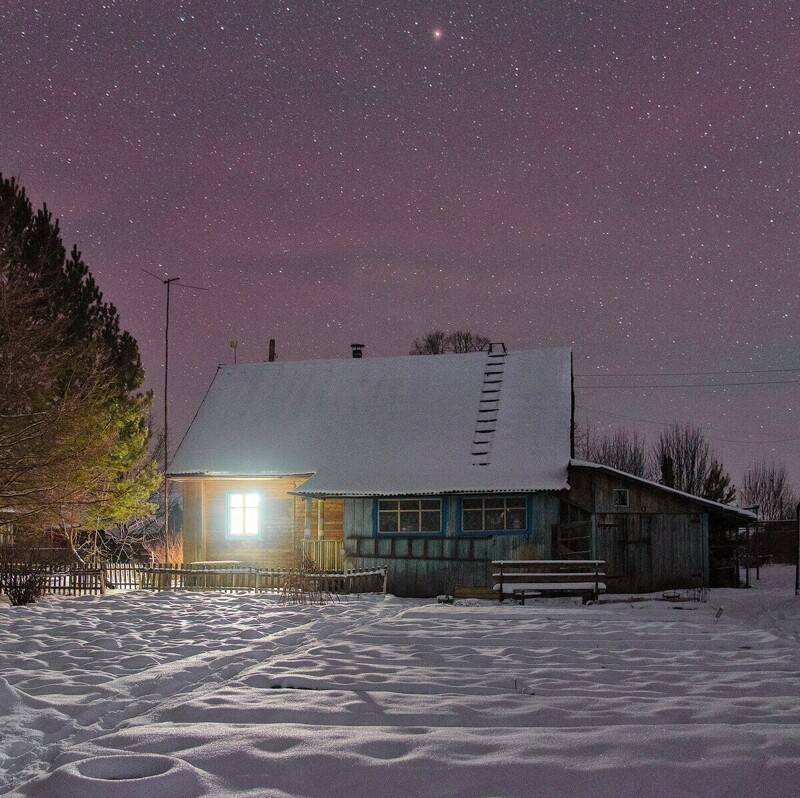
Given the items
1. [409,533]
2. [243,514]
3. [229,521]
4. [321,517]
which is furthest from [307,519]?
[409,533]

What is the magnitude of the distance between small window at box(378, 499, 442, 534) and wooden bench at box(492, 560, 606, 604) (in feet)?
11.9

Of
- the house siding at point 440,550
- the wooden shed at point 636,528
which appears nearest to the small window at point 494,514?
the house siding at point 440,550

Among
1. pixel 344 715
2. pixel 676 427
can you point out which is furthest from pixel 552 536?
pixel 676 427

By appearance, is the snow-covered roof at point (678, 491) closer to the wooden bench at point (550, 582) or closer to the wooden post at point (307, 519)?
the wooden bench at point (550, 582)

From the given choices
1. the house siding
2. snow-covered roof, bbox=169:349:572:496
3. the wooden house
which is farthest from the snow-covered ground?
snow-covered roof, bbox=169:349:572:496

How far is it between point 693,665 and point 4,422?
15.7 m

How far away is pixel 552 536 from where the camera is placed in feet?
74.8

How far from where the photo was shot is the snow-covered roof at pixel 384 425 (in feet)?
78.7

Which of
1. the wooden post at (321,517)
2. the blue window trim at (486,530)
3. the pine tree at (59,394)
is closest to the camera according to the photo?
the pine tree at (59,394)

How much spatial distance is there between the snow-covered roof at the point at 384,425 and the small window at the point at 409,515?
2.13 feet

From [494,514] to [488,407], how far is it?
4.50 metres

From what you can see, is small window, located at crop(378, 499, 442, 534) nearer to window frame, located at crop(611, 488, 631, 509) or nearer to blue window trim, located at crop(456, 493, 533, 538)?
blue window trim, located at crop(456, 493, 533, 538)

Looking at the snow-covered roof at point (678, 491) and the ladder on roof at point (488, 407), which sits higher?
the ladder on roof at point (488, 407)

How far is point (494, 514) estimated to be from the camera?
23422 millimetres
